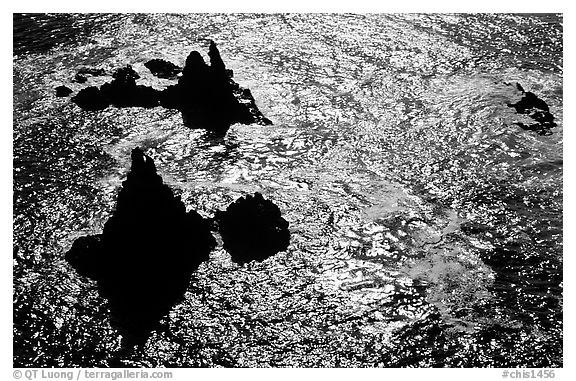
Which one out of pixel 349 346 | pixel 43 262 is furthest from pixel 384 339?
pixel 43 262

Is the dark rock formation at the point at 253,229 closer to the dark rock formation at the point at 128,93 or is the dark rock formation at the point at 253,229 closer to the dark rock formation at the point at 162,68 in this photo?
the dark rock formation at the point at 128,93

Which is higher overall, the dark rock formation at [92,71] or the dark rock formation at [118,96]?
the dark rock formation at [118,96]

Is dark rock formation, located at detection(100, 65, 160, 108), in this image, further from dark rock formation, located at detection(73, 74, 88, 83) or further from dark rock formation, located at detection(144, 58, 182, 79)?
dark rock formation, located at detection(144, 58, 182, 79)

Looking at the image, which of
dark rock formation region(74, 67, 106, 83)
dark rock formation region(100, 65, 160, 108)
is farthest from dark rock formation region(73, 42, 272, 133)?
dark rock formation region(74, 67, 106, 83)

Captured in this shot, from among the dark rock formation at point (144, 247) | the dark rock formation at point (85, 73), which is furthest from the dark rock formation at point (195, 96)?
the dark rock formation at point (144, 247)

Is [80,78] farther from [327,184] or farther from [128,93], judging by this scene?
[327,184]
